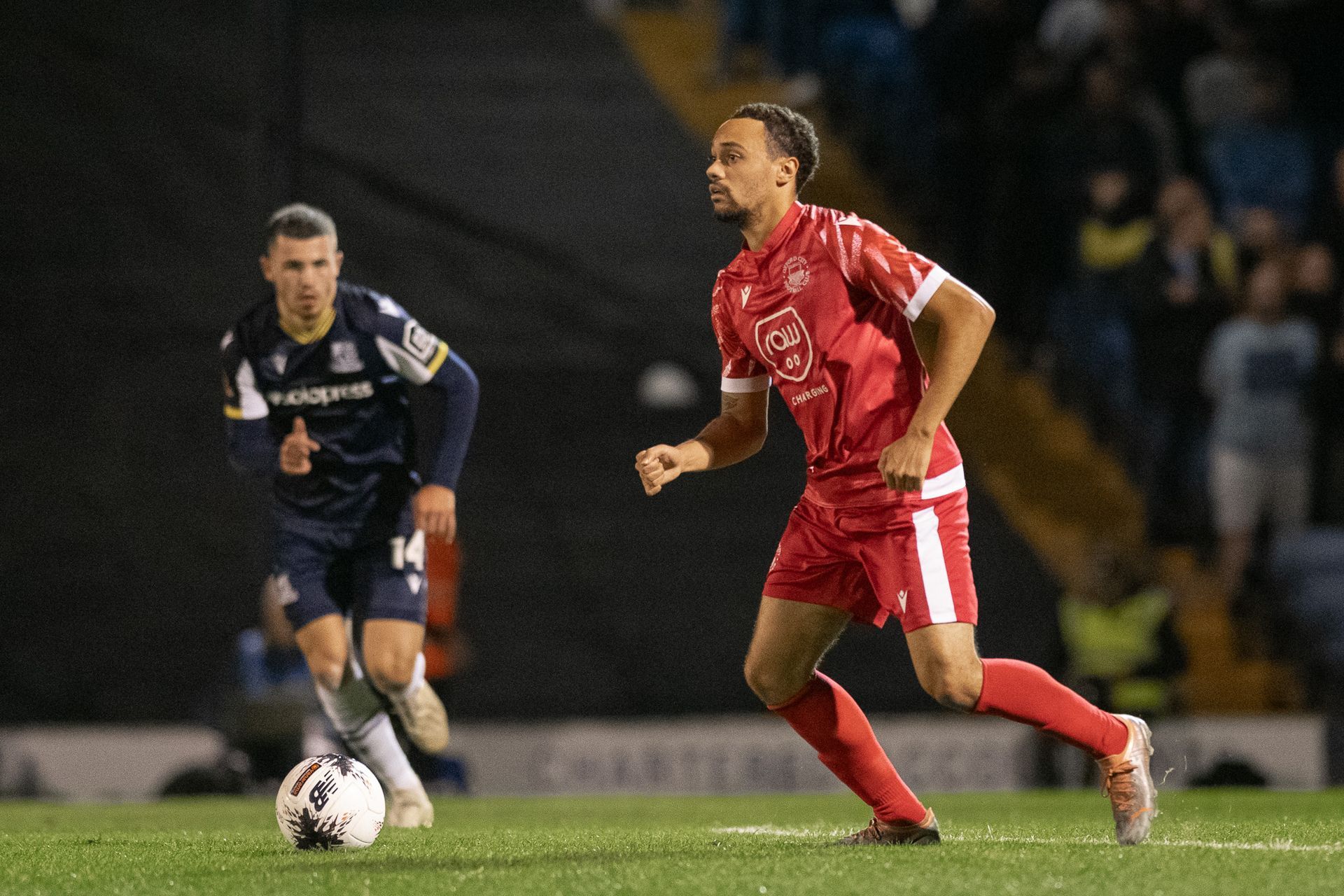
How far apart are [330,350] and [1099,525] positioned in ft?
25.4

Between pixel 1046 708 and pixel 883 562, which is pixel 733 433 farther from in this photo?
pixel 1046 708

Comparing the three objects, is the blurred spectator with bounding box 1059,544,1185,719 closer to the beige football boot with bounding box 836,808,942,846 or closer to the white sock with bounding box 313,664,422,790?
the white sock with bounding box 313,664,422,790

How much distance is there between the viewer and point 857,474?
5125 mm

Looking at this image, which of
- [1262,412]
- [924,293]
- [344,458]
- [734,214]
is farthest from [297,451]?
[1262,412]

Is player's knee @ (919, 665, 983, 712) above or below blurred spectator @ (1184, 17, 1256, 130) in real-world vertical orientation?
below

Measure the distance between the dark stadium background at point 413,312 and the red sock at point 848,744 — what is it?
22.2 feet

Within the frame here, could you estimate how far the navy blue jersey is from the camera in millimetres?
7035

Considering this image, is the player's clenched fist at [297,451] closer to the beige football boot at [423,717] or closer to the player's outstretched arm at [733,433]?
the beige football boot at [423,717]

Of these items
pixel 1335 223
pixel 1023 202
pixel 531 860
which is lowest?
pixel 531 860

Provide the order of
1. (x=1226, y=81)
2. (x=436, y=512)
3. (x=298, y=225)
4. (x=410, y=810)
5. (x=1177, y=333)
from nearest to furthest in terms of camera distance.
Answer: (x=436, y=512), (x=298, y=225), (x=410, y=810), (x=1177, y=333), (x=1226, y=81)

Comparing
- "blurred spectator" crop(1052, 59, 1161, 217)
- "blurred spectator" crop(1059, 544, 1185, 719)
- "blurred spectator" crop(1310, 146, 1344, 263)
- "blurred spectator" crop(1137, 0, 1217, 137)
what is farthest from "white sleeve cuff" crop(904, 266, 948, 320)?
"blurred spectator" crop(1137, 0, 1217, 137)

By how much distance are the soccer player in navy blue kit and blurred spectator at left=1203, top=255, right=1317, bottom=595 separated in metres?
5.75

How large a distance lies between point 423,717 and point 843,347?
9.07ft

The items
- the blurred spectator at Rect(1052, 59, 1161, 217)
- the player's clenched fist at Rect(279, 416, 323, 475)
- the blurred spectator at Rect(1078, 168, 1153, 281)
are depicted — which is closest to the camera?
the player's clenched fist at Rect(279, 416, 323, 475)
